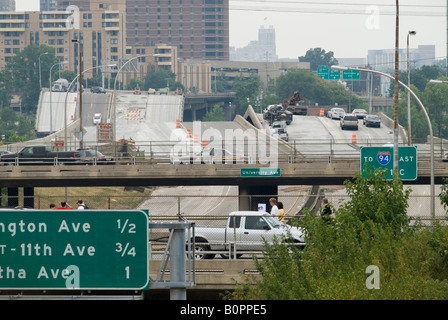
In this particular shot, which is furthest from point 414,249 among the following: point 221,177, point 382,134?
point 382,134

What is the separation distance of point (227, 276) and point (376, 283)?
6.18 meters

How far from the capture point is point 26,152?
56.3 m

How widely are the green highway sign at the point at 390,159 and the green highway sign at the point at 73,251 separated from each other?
26.2 metres

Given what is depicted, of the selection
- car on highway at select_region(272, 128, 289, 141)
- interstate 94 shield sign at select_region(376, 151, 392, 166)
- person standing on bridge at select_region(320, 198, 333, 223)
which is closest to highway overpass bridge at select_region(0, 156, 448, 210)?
interstate 94 shield sign at select_region(376, 151, 392, 166)

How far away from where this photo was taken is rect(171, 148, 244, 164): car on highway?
4919 centimetres

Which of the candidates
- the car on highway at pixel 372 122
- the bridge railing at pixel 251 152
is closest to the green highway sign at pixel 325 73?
the bridge railing at pixel 251 152

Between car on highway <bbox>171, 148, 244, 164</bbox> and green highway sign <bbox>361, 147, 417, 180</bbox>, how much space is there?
Result: 13.1m

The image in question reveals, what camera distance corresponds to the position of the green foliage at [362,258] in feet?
44.6

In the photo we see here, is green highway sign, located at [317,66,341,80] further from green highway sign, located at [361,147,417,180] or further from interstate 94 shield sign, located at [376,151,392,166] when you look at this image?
interstate 94 shield sign, located at [376,151,392,166]

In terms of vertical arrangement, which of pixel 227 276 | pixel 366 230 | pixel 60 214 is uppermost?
pixel 60 214

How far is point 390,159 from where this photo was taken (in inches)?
1483

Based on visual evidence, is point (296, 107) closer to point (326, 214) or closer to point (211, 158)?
point (211, 158)

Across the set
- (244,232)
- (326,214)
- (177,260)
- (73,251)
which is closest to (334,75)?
(244,232)
